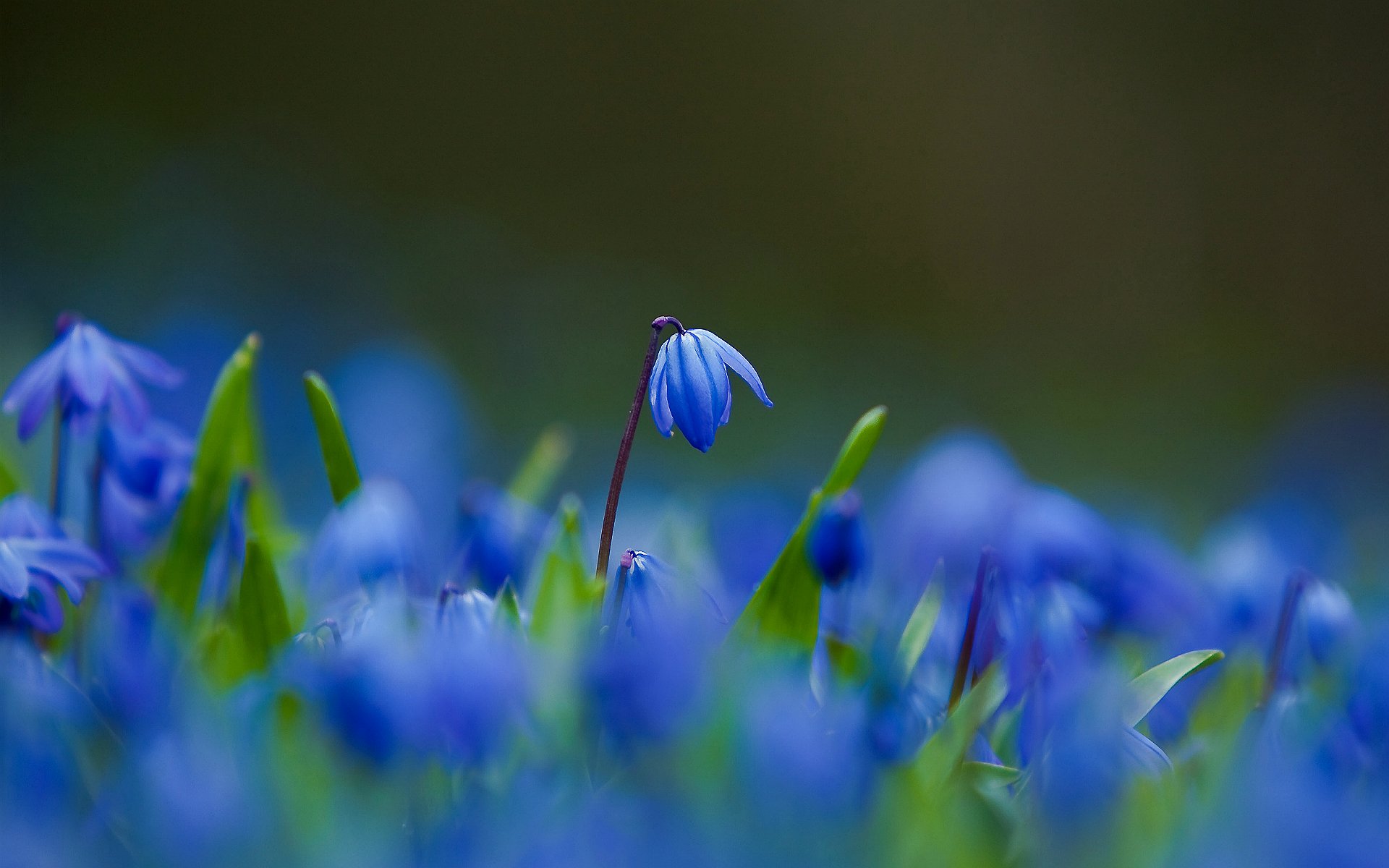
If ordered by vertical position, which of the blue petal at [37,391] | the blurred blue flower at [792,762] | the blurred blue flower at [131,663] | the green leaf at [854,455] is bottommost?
the blurred blue flower at [131,663]

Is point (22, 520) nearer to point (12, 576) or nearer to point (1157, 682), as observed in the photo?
point (12, 576)

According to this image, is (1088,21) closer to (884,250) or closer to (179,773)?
(884,250)

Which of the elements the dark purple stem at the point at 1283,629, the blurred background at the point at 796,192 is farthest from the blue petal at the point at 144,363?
the blurred background at the point at 796,192

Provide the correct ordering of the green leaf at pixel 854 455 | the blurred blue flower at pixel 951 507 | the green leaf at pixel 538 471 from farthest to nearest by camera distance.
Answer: the green leaf at pixel 538 471 → the blurred blue flower at pixel 951 507 → the green leaf at pixel 854 455

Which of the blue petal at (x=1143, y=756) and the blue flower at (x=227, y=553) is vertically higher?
the blue petal at (x=1143, y=756)

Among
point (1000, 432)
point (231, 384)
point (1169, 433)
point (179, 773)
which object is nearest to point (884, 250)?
point (1000, 432)

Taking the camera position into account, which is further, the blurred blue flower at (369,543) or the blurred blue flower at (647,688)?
the blurred blue flower at (369,543)

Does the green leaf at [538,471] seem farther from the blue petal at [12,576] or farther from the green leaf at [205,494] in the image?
the blue petal at [12,576]
